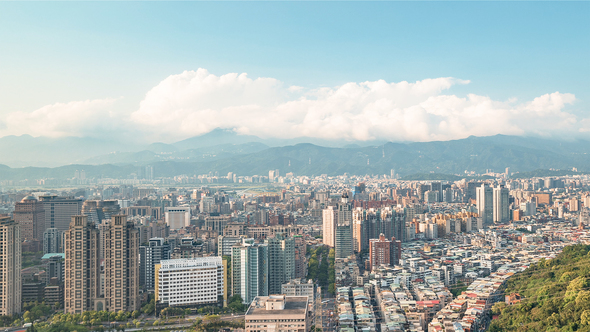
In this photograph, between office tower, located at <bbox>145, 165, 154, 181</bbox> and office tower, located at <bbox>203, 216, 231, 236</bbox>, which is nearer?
office tower, located at <bbox>203, 216, 231, 236</bbox>

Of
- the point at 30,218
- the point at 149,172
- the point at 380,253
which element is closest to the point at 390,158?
the point at 149,172

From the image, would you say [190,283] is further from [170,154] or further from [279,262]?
[170,154]

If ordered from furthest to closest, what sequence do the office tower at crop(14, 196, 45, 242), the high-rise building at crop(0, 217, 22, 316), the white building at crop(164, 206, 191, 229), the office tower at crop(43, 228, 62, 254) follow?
the white building at crop(164, 206, 191, 229) → the office tower at crop(14, 196, 45, 242) → the office tower at crop(43, 228, 62, 254) → the high-rise building at crop(0, 217, 22, 316)

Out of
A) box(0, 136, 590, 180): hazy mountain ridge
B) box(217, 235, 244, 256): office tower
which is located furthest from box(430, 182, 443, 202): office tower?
box(0, 136, 590, 180): hazy mountain ridge

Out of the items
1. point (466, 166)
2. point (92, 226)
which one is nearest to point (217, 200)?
point (92, 226)

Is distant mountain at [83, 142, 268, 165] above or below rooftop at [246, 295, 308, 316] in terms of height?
above

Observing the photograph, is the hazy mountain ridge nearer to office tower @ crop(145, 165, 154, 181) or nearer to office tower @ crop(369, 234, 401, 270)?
office tower @ crop(145, 165, 154, 181)

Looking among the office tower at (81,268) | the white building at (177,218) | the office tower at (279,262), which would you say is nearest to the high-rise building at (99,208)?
the white building at (177,218)
